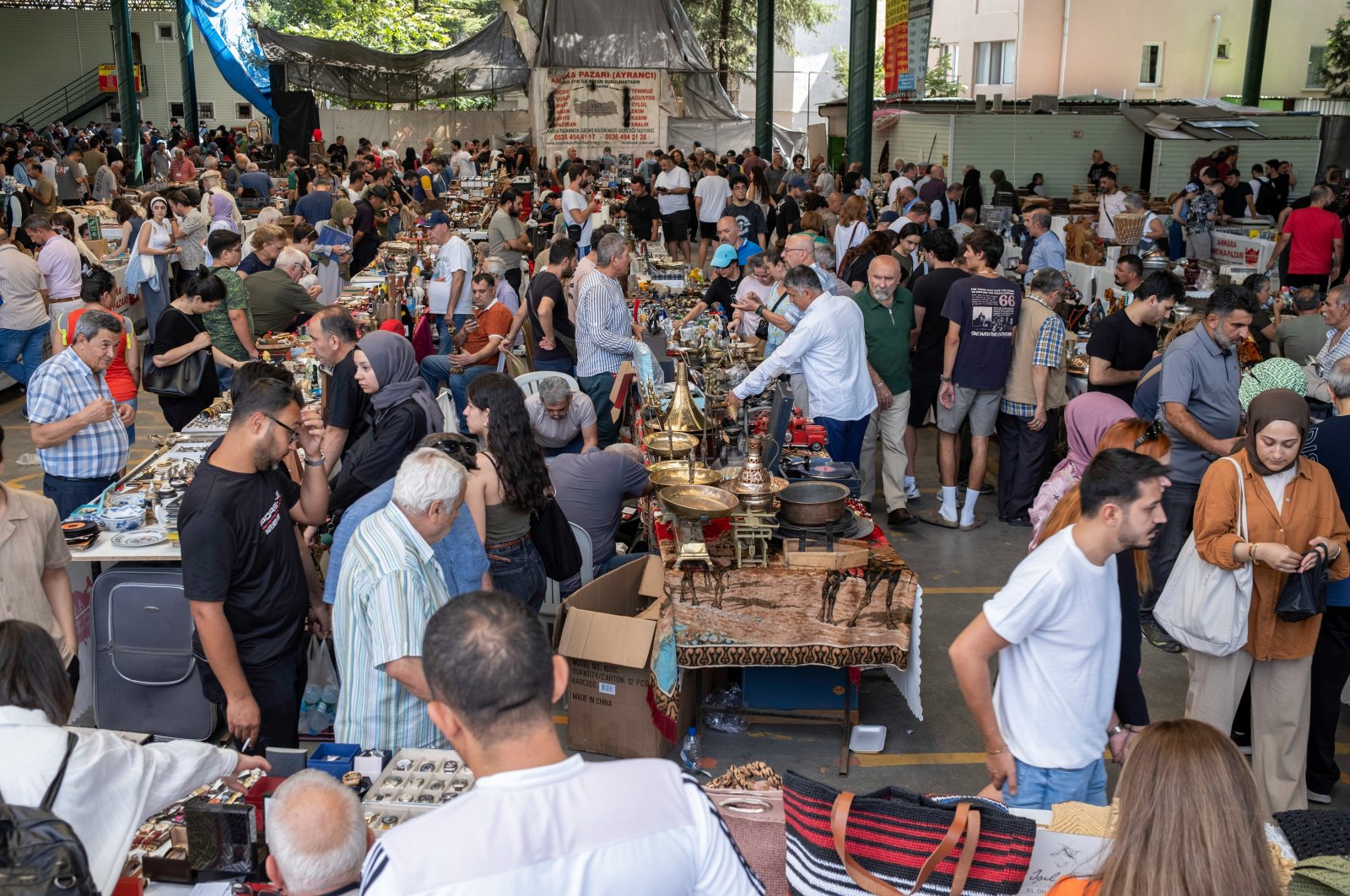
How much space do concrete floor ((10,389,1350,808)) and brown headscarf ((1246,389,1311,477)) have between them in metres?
1.56

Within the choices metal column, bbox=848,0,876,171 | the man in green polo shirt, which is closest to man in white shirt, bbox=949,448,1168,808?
the man in green polo shirt

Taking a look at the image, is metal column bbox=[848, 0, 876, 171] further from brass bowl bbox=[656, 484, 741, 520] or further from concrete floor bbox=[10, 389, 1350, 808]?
brass bowl bbox=[656, 484, 741, 520]

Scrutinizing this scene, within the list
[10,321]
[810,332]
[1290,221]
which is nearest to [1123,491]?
→ [810,332]

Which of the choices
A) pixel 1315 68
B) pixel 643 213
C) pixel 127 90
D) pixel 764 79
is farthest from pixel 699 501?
pixel 1315 68

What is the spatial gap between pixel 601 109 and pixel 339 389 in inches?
954

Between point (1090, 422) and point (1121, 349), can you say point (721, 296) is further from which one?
point (1090, 422)

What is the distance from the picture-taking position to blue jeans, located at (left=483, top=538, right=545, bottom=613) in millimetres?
4875

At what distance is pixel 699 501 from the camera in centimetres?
535

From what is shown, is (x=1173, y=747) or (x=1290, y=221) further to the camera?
(x=1290, y=221)

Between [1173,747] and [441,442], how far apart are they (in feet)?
9.39

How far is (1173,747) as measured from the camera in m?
2.25

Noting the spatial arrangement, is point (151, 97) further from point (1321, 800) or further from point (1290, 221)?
point (1321, 800)

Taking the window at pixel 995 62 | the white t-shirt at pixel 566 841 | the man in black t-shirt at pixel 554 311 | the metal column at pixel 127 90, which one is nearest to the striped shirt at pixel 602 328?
the man in black t-shirt at pixel 554 311

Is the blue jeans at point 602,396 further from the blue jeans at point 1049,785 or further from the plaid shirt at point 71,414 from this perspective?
the blue jeans at point 1049,785
